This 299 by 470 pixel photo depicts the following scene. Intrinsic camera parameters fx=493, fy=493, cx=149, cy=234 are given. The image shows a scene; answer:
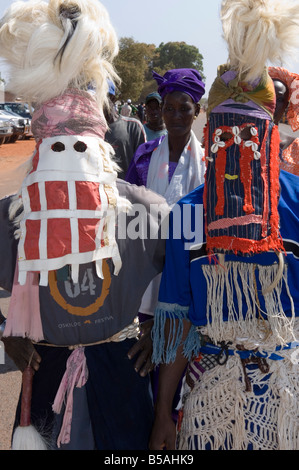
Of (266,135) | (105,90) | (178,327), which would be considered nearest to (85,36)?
(105,90)

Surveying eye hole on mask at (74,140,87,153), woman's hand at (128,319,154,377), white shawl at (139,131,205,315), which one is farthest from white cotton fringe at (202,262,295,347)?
white shawl at (139,131,205,315)

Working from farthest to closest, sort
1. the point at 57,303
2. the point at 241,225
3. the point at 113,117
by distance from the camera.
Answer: the point at 113,117, the point at 57,303, the point at 241,225

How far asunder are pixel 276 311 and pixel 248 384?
0.29 meters

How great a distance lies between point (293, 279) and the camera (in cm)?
186

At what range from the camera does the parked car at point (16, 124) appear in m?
22.6

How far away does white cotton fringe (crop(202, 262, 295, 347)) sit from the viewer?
1.83m

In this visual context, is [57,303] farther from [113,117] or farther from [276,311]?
[113,117]

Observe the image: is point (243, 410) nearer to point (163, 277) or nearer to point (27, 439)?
point (163, 277)

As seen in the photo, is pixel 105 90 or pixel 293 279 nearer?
pixel 293 279

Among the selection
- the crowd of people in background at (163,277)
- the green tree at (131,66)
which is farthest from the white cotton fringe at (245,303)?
the green tree at (131,66)

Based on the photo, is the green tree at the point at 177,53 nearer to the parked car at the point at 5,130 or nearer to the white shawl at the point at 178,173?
the parked car at the point at 5,130

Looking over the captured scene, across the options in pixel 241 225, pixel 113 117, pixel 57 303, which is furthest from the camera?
pixel 113 117

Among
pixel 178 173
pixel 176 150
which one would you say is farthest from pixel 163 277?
pixel 176 150

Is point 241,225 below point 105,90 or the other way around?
below
